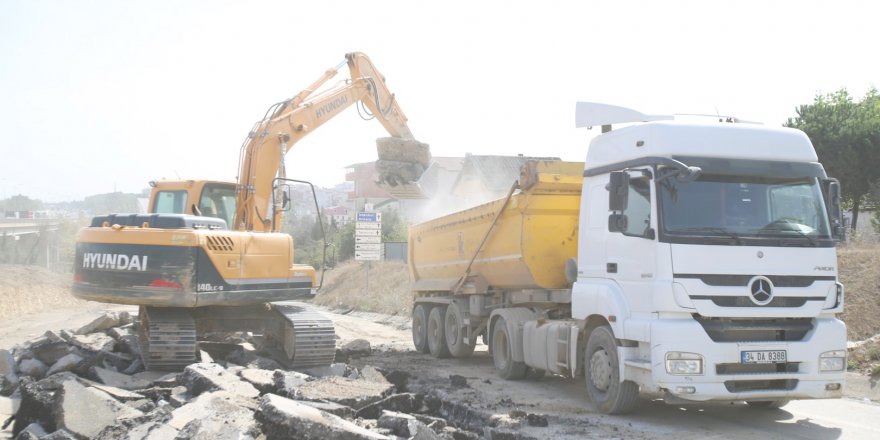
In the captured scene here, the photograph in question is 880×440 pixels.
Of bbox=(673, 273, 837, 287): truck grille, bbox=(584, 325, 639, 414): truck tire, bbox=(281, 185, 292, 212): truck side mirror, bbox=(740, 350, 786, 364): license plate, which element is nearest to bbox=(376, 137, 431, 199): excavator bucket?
bbox=(281, 185, 292, 212): truck side mirror

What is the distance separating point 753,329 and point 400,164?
1049cm

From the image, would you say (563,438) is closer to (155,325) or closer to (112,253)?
(155,325)

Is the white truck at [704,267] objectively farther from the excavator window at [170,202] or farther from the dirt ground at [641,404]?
the excavator window at [170,202]

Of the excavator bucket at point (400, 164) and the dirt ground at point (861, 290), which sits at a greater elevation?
the excavator bucket at point (400, 164)

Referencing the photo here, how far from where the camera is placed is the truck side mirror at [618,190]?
8414mm

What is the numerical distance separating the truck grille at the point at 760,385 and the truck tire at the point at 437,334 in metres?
7.80

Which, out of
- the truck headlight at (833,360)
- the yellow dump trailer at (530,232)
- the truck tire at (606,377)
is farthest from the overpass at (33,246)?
the truck headlight at (833,360)

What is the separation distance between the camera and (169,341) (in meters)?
10.7

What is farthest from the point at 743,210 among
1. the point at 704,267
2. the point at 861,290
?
the point at 861,290

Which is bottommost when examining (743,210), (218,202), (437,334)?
(437,334)

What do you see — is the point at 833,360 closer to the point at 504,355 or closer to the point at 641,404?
the point at 641,404

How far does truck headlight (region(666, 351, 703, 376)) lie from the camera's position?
7844mm

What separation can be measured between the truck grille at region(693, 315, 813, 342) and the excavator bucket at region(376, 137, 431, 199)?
33.2 ft

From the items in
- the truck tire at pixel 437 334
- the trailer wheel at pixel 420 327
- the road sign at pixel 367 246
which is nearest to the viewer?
the truck tire at pixel 437 334
